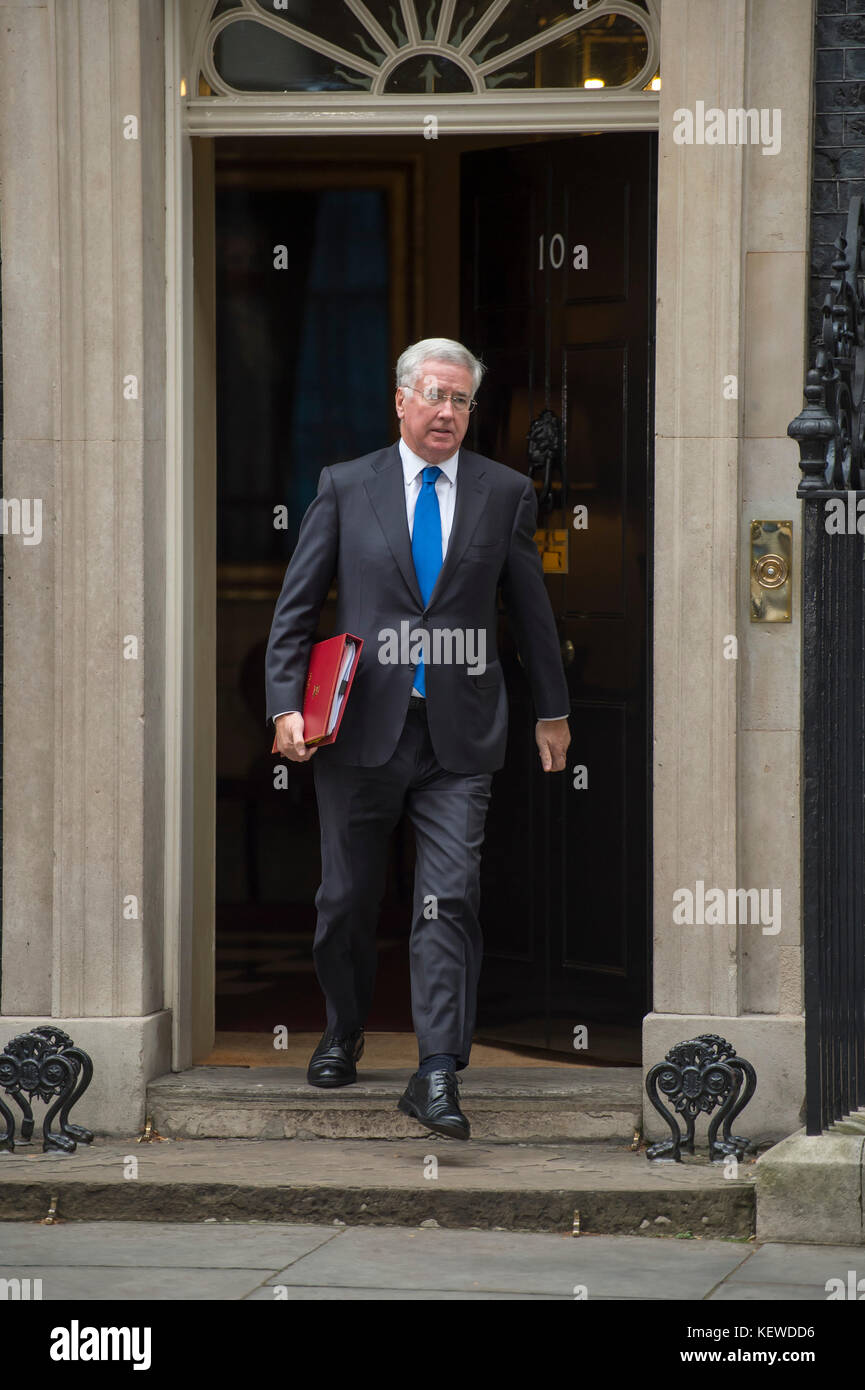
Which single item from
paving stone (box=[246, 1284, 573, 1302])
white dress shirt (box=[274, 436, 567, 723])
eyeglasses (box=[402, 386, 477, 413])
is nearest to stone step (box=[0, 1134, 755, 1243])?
paving stone (box=[246, 1284, 573, 1302])

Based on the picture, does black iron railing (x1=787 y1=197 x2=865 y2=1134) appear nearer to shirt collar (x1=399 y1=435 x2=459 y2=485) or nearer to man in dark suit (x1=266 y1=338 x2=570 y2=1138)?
man in dark suit (x1=266 y1=338 x2=570 y2=1138)

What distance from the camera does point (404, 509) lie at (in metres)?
5.99

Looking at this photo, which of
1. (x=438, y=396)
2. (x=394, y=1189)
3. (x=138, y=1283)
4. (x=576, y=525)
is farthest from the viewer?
(x=576, y=525)

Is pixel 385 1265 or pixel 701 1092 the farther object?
pixel 701 1092

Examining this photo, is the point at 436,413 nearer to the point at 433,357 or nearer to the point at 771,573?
the point at 433,357

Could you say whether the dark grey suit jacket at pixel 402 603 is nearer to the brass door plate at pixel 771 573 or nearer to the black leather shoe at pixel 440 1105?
the brass door plate at pixel 771 573

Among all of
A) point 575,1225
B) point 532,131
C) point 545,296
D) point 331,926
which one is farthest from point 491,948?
point 532,131

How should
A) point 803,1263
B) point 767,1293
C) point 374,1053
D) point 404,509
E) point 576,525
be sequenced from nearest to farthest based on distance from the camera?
point 767,1293, point 803,1263, point 404,509, point 576,525, point 374,1053

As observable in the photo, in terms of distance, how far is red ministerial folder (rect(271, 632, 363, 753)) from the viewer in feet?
18.9

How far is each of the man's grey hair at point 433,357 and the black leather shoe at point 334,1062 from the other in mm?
2024

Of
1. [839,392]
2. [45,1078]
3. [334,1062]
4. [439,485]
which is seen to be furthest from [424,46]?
[45,1078]

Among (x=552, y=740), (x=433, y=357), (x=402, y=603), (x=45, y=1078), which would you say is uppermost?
(x=433, y=357)

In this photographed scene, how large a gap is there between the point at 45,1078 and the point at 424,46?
3470mm

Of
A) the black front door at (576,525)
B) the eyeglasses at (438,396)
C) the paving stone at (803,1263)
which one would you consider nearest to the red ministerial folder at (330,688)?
the eyeglasses at (438,396)
